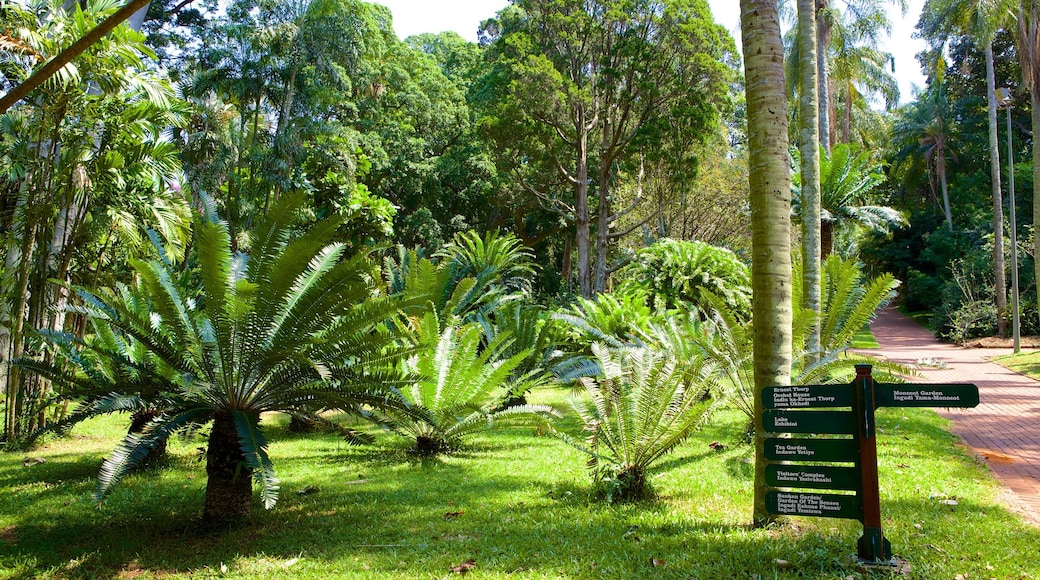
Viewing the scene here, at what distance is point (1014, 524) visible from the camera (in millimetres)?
4781

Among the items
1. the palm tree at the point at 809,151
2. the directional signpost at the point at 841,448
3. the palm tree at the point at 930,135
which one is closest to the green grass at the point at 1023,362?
the palm tree at the point at 809,151

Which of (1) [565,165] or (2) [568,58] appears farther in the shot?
(1) [565,165]

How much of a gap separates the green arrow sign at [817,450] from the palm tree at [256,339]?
2.72 m

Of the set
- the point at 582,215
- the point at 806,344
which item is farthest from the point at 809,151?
the point at 582,215

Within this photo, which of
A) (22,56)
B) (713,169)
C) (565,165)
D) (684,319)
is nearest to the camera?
(22,56)

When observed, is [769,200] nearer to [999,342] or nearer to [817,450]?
[817,450]

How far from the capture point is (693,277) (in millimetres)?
13688

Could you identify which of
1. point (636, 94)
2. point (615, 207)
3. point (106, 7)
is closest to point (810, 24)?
point (106, 7)

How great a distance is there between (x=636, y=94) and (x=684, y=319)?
41.1 feet

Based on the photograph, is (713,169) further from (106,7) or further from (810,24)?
(106,7)

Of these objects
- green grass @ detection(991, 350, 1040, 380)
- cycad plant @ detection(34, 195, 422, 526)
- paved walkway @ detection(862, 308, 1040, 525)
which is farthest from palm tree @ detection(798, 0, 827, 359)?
green grass @ detection(991, 350, 1040, 380)

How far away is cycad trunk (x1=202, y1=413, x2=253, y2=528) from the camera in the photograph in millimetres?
4734

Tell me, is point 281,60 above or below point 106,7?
above

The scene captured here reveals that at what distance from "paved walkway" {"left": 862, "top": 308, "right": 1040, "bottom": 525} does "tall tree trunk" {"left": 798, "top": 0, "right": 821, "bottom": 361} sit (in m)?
1.51
